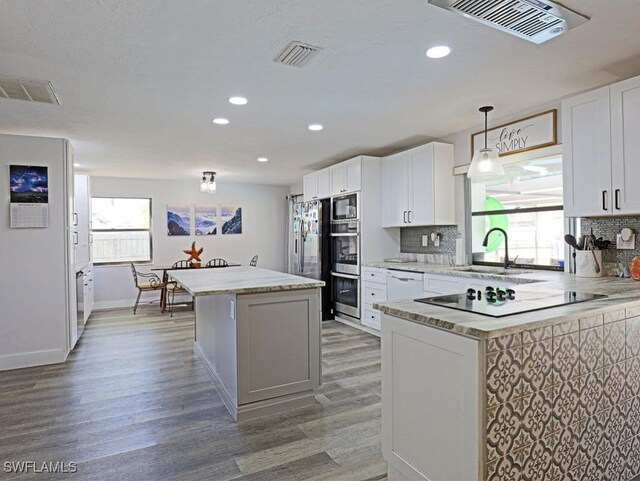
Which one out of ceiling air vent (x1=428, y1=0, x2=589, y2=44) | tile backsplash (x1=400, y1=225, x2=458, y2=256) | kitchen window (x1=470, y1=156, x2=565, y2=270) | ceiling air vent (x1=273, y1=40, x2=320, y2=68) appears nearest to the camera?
ceiling air vent (x1=428, y1=0, x2=589, y2=44)

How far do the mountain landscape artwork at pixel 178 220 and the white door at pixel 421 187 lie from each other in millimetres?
4722

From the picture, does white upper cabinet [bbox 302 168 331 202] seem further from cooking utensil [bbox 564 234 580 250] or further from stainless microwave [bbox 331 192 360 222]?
cooking utensil [bbox 564 234 580 250]

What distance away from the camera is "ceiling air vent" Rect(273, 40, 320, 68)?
2.30 meters

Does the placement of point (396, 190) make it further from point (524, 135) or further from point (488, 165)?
point (488, 165)

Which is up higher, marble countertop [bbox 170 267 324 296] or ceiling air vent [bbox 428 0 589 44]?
ceiling air vent [bbox 428 0 589 44]

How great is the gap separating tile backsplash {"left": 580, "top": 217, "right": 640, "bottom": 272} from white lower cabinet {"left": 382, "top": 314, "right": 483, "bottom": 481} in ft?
7.30

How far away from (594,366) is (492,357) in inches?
28.2

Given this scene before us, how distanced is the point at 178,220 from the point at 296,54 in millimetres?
5835

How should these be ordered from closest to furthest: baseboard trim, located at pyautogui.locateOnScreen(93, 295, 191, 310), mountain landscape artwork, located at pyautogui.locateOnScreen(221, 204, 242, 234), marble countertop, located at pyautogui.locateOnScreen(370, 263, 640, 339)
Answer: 1. marble countertop, located at pyautogui.locateOnScreen(370, 263, 640, 339)
2. baseboard trim, located at pyautogui.locateOnScreen(93, 295, 191, 310)
3. mountain landscape artwork, located at pyautogui.locateOnScreen(221, 204, 242, 234)

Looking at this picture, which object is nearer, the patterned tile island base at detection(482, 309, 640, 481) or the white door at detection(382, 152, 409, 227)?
the patterned tile island base at detection(482, 309, 640, 481)

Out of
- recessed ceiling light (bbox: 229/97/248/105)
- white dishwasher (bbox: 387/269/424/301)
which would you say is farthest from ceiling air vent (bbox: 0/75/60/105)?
white dishwasher (bbox: 387/269/424/301)

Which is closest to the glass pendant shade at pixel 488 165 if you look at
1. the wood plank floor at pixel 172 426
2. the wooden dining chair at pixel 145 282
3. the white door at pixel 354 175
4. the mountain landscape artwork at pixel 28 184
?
the wood plank floor at pixel 172 426

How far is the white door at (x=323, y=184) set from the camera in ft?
19.0

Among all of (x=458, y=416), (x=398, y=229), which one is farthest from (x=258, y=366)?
(x=398, y=229)
